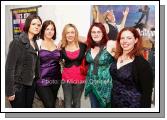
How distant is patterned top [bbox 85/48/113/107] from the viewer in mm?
2939

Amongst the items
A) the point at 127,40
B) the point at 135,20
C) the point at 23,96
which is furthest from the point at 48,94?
the point at 135,20

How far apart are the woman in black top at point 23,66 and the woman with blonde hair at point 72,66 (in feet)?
0.80

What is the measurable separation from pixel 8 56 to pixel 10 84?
0.24 meters

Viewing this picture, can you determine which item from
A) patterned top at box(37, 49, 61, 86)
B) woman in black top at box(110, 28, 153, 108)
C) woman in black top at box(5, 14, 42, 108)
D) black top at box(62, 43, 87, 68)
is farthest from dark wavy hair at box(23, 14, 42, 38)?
woman in black top at box(110, 28, 153, 108)

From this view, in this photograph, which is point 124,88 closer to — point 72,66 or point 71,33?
point 72,66

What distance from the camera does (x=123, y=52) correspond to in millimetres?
2920

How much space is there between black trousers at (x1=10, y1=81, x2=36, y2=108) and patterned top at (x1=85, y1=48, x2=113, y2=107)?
48 cm

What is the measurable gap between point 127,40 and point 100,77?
15.5 inches

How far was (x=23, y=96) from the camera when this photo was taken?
2.95 m

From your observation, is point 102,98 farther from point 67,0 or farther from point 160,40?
point 67,0

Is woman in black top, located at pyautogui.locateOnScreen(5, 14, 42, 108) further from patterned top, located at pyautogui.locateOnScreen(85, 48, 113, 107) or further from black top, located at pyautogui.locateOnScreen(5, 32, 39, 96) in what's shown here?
patterned top, located at pyautogui.locateOnScreen(85, 48, 113, 107)

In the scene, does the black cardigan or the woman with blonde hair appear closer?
the black cardigan

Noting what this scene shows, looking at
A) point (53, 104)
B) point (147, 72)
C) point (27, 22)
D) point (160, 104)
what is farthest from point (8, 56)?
point (160, 104)

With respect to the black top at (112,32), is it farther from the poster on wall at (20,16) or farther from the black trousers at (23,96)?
the black trousers at (23,96)
